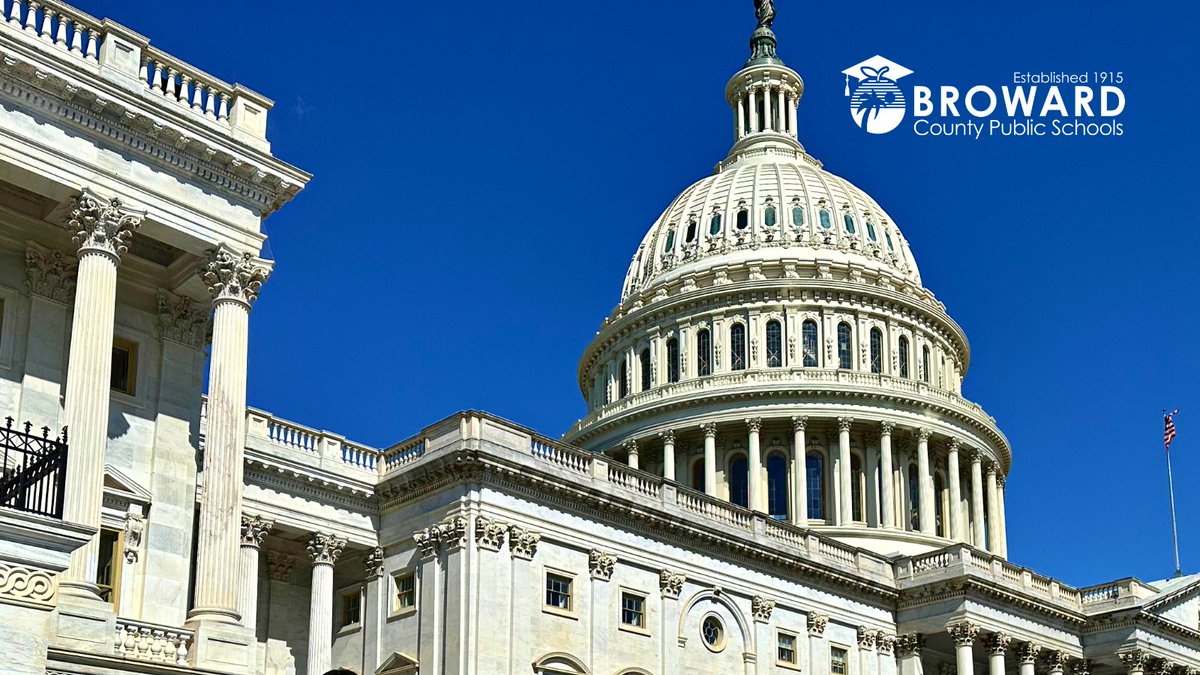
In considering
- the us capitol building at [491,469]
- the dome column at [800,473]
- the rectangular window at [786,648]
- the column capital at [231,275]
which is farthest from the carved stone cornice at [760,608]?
the column capital at [231,275]

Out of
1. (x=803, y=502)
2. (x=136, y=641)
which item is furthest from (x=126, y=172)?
(x=803, y=502)

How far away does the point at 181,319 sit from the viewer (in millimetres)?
32938

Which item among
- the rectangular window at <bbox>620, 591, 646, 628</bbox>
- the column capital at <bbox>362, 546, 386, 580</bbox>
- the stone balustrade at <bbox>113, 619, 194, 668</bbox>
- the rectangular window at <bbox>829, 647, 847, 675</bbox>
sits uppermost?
the column capital at <bbox>362, 546, 386, 580</bbox>

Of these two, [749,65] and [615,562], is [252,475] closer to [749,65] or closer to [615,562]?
[615,562]

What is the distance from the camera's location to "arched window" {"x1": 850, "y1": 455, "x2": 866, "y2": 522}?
265ft

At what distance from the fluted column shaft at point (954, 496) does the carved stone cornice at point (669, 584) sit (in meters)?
36.0

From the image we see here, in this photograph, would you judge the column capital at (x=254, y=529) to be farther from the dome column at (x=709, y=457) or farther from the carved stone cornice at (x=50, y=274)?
the dome column at (x=709, y=457)

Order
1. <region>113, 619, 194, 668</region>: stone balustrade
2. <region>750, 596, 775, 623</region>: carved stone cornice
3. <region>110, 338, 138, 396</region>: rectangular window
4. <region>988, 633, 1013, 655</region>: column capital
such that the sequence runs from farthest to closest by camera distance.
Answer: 1. <region>988, 633, 1013, 655</region>: column capital
2. <region>750, 596, 775, 623</region>: carved stone cornice
3. <region>110, 338, 138, 396</region>: rectangular window
4. <region>113, 619, 194, 668</region>: stone balustrade

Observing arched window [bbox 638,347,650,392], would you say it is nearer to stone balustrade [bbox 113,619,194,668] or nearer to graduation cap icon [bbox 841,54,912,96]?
graduation cap icon [bbox 841,54,912,96]

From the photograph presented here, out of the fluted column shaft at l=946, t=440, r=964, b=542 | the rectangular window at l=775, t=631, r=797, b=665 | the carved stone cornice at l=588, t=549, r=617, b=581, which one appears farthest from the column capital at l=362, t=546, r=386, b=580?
the fluted column shaft at l=946, t=440, r=964, b=542

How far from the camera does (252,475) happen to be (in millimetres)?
44250

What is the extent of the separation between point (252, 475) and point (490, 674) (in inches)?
363

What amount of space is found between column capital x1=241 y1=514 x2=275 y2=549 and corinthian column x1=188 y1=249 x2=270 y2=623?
13835mm

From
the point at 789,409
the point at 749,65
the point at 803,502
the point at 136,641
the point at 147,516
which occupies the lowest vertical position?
the point at 136,641
